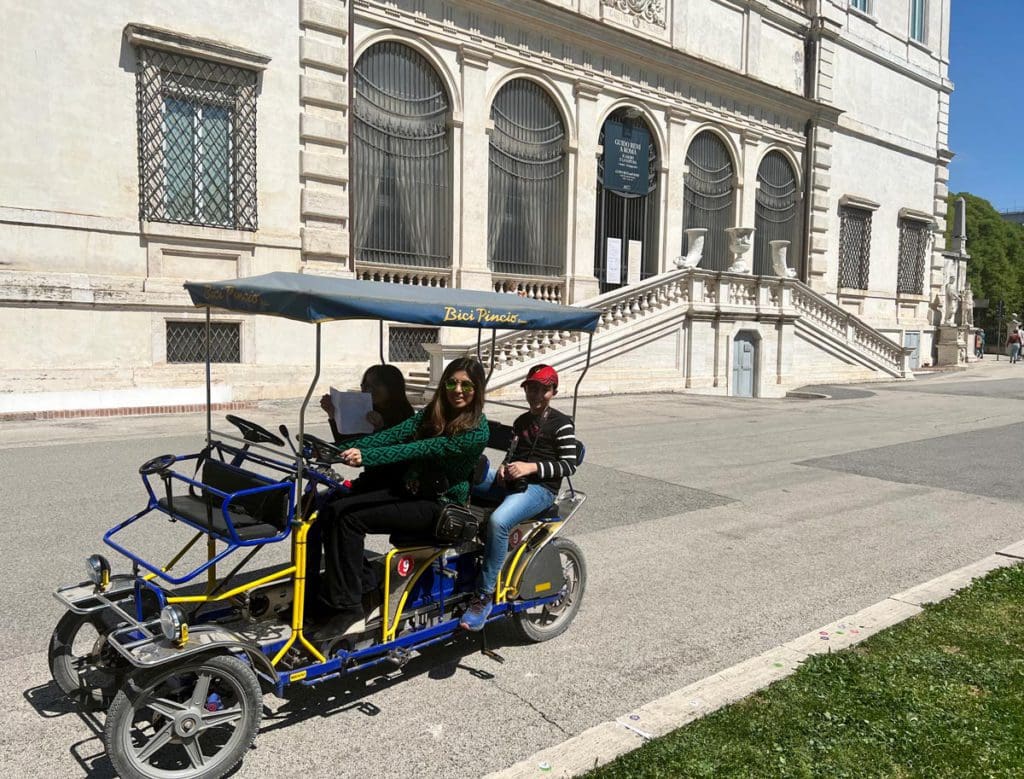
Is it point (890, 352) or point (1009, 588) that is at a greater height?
point (890, 352)

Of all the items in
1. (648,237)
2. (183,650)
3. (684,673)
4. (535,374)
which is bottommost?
(684,673)

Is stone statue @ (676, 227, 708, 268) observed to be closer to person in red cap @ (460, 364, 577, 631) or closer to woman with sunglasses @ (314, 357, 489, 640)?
person in red cap @ (460, 364, 577, 631)

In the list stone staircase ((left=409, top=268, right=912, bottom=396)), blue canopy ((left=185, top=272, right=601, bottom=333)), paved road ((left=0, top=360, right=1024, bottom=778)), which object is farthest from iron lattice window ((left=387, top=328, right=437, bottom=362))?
blue canopy ((left=185, top=272, right=601, bottom=333))

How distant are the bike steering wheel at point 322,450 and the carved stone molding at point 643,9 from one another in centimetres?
2317

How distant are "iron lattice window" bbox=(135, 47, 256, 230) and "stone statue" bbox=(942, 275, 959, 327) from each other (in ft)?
113

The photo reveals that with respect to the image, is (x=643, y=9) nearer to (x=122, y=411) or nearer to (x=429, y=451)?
(x=122, y=411)

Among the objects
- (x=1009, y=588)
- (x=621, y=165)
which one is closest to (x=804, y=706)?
(x=1009, y=588)

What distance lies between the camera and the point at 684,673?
476 centimetres

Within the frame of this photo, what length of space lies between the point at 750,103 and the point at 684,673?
2802cm

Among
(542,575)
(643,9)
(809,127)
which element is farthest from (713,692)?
(809,127)

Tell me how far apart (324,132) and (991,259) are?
233ft

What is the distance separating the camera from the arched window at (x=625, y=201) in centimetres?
2500

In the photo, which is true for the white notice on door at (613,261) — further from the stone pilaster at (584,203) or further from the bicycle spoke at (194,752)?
the bicycle spoke at (194,752)

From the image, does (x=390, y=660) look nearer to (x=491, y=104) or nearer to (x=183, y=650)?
(x=183, y=650)
